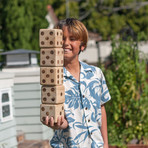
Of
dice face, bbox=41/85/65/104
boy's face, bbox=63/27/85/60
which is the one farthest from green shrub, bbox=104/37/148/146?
dice face, bbox=41/85/65/104

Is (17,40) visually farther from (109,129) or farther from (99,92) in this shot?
(99,92)

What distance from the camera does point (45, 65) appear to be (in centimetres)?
249

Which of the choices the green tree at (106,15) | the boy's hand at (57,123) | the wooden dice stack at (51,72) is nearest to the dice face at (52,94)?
the wooden dice stack at (51,72)

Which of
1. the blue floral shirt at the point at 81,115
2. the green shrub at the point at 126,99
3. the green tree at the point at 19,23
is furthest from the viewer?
the green tree at the point at 19,23

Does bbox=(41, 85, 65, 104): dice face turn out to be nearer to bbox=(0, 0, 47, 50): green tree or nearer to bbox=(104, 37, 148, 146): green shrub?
bbox=(104, 37, 148, 146): green shrub

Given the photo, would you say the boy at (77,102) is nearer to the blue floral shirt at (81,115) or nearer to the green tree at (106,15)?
the blue floral shirt at (81,115)

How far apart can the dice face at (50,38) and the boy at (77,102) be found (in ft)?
0.73

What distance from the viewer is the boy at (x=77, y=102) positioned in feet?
8.77

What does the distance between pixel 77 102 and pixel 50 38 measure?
562 millimetres

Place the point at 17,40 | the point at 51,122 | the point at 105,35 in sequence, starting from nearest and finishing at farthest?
the point at 51,122
the point at 17,40
the point at 105,35

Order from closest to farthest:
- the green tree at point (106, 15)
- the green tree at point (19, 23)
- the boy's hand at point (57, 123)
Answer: the boy's hand at point (57, 123) < the green tree at point (19, 23) < the green tree at point (106, 15)

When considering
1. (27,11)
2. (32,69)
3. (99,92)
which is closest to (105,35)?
(27,11)

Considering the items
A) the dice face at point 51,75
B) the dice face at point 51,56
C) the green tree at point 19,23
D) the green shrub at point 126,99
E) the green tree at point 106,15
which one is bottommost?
the green shrub at point 126,99

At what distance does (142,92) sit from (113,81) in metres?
0.63
